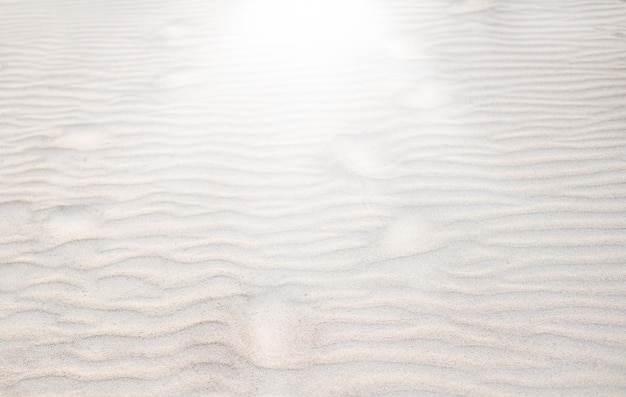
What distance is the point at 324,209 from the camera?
10.7 feet

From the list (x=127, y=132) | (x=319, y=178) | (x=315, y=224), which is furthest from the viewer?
(x=127, y=132)

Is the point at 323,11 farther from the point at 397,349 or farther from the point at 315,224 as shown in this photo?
the point at 397,349

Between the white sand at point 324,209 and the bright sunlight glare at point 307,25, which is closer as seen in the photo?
the white sand at point 324,209

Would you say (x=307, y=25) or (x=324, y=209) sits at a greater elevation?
(x=307, y=25)

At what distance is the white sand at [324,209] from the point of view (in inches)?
96.5

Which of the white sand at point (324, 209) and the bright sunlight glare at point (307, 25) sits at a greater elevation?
the bright sunlight glare at point (307, 25)

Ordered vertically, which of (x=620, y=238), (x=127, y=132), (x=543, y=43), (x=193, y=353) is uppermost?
(x=543, y=43)

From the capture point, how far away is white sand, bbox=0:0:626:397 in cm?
245

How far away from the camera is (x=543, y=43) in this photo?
15.3 feet

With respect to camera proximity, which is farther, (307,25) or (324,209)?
(307,25)

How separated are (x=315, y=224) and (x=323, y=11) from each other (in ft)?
10.1

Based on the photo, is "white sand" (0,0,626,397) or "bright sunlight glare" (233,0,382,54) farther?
"bright sunlight glare" (233,0,382,54)

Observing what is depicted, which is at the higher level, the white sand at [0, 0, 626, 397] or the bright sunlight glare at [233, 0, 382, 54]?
the bright sunlight glare at [233, 0, 382, 54]

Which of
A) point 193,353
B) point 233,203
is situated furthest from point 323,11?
point 193,353
